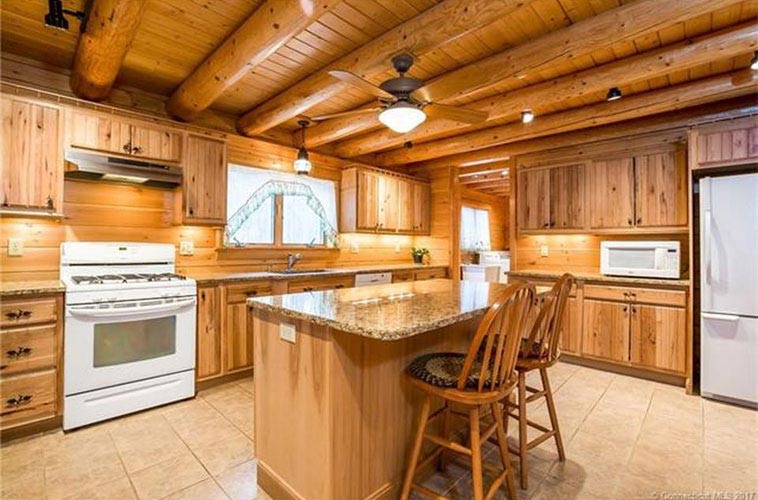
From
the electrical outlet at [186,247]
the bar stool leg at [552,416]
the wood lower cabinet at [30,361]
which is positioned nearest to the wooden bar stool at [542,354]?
the bar stool leg at [552,416]

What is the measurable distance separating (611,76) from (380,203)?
9.57ft

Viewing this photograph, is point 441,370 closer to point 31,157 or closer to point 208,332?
point 208,332

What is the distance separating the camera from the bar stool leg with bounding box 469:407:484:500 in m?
1.51

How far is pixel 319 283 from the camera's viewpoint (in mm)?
3949

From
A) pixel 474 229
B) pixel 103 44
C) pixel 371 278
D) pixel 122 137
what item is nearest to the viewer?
pixel 103 44

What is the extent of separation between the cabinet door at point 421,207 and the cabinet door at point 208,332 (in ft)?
10.4

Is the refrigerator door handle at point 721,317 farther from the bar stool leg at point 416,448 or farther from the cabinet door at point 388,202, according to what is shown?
the cabinet door at point 388,202

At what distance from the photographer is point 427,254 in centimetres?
587

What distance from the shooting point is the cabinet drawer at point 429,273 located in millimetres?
5219

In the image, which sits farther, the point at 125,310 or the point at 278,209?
the point at 278,209

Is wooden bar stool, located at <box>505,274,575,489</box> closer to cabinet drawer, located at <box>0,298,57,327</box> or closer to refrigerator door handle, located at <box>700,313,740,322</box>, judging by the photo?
refrigerator door handle, located at <box>700,313,740,322</box>

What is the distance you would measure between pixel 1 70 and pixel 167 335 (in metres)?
2.32

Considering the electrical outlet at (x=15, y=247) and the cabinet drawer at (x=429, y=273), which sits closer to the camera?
the electrical outlet at (x=15, y=247)

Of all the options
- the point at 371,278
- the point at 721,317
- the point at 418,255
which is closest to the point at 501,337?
the point at 721,317
